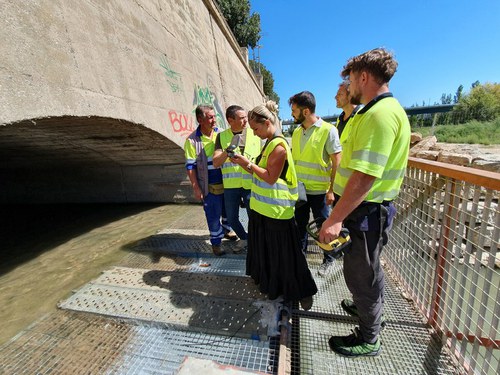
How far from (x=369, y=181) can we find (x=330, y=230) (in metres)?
0.37

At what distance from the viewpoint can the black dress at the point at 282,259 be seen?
88.6 inches

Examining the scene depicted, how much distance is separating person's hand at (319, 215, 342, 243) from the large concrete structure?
2607mm

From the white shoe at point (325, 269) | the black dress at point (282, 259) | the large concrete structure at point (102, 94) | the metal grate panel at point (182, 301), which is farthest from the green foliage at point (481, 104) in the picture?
the metal grate panel at point (182, 301)

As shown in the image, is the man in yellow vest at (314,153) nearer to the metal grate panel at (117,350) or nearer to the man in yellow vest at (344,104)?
the man in yellow vest at (344,104)

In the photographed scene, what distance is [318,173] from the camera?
275cm

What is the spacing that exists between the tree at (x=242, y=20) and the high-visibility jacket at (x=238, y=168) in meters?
28.6

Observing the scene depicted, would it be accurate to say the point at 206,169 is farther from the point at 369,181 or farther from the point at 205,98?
the point at 205,98

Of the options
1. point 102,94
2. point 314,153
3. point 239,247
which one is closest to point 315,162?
point 314,153

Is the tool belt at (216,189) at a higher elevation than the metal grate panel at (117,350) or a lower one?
higher

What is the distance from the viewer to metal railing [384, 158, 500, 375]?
1631 mm

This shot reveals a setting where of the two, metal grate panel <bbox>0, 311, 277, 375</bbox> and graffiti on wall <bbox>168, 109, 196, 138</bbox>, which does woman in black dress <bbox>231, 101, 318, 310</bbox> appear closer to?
metal grate panel <bbox>0, 311, 277, 375</bbox>

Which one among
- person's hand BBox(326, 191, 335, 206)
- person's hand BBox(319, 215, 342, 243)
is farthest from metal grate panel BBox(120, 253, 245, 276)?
person's hand BBox(319, 215, 342, 243)

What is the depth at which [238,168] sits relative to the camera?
3.13m

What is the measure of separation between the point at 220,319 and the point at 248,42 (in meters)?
33.8
